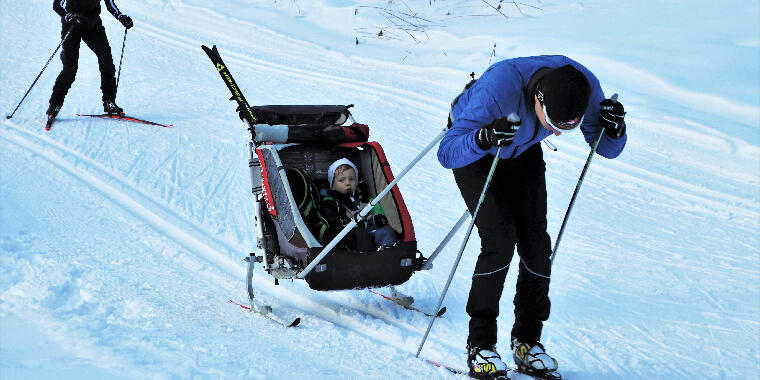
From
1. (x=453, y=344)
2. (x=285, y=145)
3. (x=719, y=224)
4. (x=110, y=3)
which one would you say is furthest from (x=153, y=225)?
(x=719, y=224)

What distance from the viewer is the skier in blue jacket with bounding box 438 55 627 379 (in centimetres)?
327

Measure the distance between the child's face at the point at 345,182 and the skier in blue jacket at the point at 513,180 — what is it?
1.21m

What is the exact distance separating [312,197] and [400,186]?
97.8 inches

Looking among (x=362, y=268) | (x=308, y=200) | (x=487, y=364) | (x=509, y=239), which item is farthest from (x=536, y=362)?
(x=308, y=200)

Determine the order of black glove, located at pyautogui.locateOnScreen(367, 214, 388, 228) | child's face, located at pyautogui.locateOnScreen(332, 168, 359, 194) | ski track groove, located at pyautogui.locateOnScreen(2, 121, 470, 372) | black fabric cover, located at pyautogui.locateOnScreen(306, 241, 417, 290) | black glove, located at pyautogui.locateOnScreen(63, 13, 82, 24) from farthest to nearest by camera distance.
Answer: black glove, located at pyautogui.locateOnScreen(63, 13, 82, 24) → child's face, located at pyautogui.locateOnScreen(332, 168, 359, 194) → black glove, located at pyautogui.locateOnScreen(367, 214, 388, 228) → ski track groove, located at pyautogui.locateOnScreen(2, 121, 470, 372) → black fabric cover, located at pyautogui.locateOnScreen(306, 241, 417, 290)

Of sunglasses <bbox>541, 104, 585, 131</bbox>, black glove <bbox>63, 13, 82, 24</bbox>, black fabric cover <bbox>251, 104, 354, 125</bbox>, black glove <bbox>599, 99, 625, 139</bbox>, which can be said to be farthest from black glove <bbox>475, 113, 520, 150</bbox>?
black glove <bbox>63, 13, 82, 24</bbox>

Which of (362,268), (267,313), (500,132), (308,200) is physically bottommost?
(267,313)

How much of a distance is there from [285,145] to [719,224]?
3970 mm

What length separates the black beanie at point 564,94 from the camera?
3.00m

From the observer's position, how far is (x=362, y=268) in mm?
4066

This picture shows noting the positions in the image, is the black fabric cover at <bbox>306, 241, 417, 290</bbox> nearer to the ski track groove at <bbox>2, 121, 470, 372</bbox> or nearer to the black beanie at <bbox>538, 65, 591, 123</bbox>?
the ski track groove at <bbox>2, 121, 470, 372</bbox>

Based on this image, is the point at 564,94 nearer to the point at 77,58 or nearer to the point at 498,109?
the point at 498,109

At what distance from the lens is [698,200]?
684cm

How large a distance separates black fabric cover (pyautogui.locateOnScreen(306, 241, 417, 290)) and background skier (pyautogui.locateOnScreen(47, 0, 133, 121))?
5.07m
